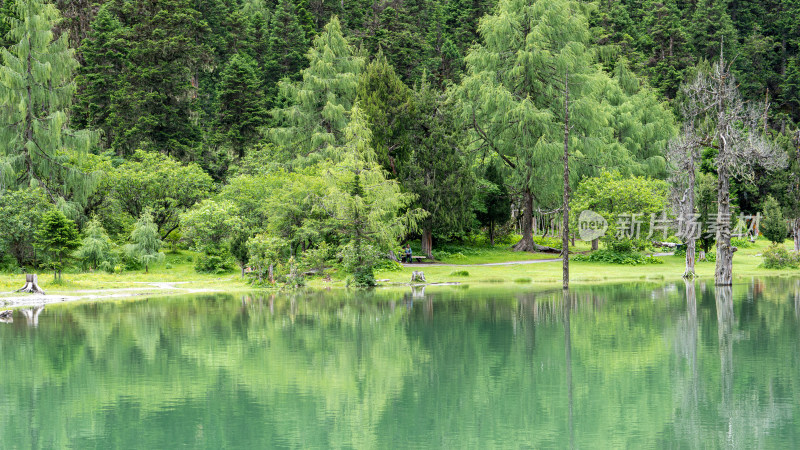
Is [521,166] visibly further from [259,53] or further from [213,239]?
[259,53]

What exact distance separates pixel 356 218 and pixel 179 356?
71.2ft

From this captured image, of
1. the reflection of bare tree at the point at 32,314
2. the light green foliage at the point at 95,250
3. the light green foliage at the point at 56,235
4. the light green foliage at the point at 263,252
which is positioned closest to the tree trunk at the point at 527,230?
the light green foliage at the point at 263,252

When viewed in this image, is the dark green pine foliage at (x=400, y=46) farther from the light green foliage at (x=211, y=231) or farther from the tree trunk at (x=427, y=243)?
the light green foliage at (x=211, y=231)

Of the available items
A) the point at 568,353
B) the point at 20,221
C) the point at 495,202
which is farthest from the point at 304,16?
the point at 568,353

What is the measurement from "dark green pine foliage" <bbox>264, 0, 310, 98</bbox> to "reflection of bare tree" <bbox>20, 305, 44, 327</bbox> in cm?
3884

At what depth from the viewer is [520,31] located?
51.2 m

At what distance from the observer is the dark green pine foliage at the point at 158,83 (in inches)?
2146

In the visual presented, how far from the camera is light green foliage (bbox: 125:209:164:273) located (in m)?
42.5

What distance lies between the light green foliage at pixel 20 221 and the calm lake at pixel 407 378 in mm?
16452

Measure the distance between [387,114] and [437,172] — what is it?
511cm

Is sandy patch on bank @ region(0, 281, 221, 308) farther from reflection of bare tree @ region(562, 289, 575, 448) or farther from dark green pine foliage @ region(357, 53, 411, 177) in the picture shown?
dark green pine foliage @ region(357, 53, 411, 177)

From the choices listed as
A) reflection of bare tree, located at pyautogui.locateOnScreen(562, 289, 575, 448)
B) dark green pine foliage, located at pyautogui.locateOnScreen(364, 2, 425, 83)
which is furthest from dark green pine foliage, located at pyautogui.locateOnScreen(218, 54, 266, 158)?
reflection of bare tree, located at pyautogui.locateOnScreen(562, 289, 575, 448)

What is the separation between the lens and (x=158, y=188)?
4825cm

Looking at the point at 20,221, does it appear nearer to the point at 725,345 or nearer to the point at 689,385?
the point at 725,345
